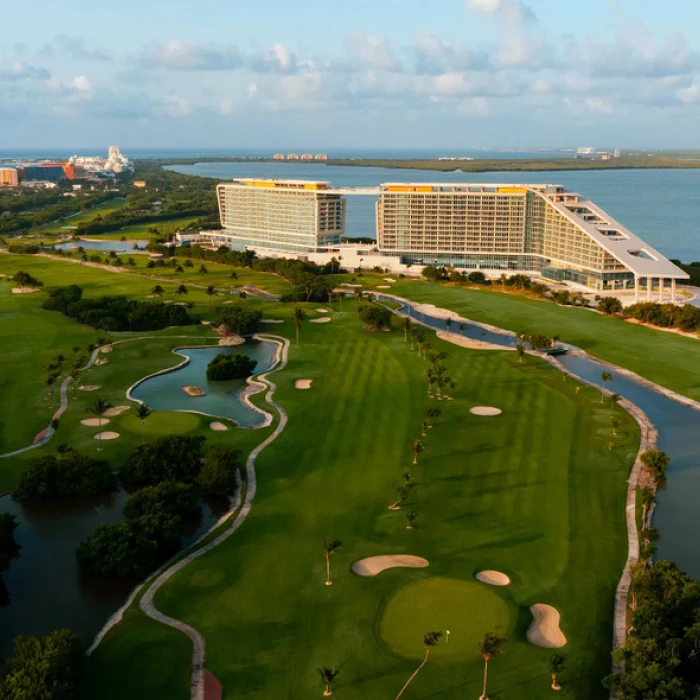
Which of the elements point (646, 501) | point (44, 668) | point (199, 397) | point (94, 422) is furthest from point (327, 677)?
point (199, 397)

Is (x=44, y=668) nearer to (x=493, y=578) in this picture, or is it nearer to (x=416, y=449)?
(x=493, y=578)

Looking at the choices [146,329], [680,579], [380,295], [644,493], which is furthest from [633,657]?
[380,295]

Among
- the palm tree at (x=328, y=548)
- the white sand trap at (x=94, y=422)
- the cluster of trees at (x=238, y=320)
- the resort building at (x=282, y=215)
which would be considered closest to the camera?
the palm tree at (x=328, y=548)

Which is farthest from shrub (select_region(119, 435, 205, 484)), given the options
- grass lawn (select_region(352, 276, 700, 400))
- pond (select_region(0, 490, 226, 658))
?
grass lawn (select_region(352, 276, 700, 400))

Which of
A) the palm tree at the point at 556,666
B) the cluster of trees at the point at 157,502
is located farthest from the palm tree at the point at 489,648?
the cluster of trees at the point at 157,502

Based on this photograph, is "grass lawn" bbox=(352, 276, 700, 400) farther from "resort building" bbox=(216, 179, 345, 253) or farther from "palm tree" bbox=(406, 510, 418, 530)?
"palm tree" bbox=(406, 510, 418, 530)

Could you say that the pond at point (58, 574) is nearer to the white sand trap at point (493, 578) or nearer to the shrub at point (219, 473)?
the shrub at point (219, 473)
